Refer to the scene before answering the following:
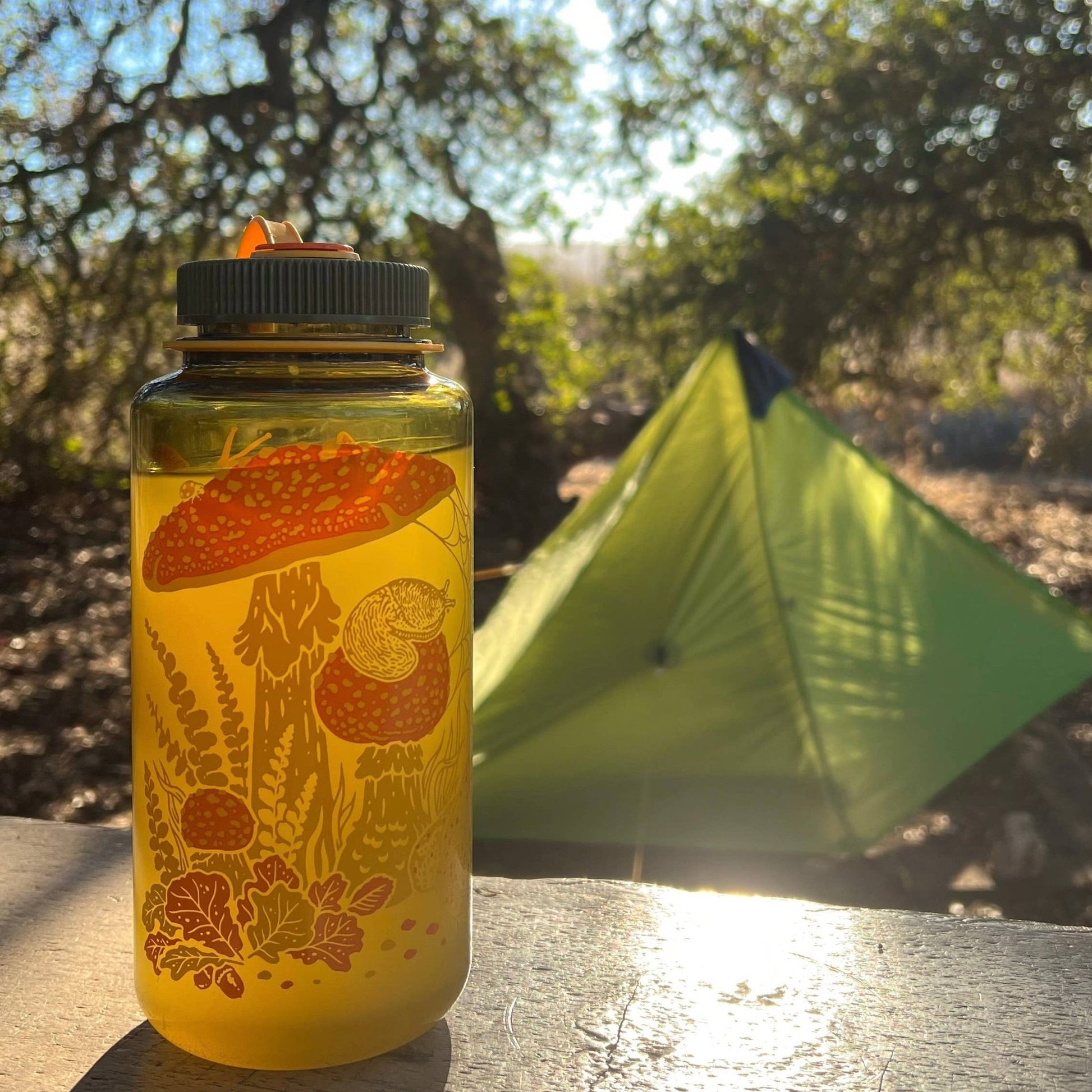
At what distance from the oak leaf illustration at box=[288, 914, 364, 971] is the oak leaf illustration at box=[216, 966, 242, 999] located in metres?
0.04

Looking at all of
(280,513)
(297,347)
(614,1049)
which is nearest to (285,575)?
(280,513)

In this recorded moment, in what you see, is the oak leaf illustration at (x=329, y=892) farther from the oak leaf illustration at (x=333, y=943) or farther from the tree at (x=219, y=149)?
the tree at (x=219, y=149)

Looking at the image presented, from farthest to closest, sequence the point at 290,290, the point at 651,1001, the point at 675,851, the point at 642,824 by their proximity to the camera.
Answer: the point at 675,851 → the point at 642,824 → the point at 651,1001 → the point at 290,290

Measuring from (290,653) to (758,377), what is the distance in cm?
241

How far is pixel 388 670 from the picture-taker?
0.77 meters

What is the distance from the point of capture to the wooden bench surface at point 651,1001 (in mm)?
791

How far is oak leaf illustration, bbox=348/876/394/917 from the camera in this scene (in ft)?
2.53

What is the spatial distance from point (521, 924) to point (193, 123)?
4.45 m

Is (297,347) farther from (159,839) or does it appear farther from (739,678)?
(739,678)

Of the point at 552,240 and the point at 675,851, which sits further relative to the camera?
the point at 552,240

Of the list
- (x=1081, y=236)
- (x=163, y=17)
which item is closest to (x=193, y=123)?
(x=163, y=17)

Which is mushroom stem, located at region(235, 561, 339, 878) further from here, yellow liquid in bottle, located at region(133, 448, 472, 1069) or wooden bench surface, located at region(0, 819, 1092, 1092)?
wooden bench surface, located at region(0, 819, 1092, 1092)

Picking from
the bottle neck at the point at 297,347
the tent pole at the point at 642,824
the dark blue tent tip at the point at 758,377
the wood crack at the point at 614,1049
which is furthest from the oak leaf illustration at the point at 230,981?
the dark blue tent tip at the point at 758,377

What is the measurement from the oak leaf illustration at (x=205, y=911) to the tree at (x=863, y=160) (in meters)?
4.98
